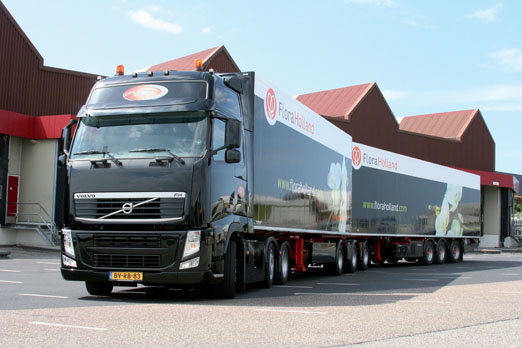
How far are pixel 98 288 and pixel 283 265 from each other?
173 inches

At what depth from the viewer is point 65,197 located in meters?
10.3

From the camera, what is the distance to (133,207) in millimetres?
9836

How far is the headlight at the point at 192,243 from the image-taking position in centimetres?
977

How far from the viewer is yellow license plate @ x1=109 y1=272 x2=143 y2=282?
32.5ft

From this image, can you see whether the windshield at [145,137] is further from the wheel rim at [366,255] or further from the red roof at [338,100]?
the red roof at [338,100]

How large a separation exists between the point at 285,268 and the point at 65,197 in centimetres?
555

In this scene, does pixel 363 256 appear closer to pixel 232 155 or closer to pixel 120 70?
pixel 232 155

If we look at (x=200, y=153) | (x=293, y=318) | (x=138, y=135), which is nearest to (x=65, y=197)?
(x=138, y=135)

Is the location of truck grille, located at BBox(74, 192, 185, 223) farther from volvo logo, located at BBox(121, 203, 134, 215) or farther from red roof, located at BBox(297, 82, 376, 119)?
red roof, located at BBox(297, 82, 376, 119)

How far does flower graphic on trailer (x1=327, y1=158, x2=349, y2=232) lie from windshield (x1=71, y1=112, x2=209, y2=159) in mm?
7565

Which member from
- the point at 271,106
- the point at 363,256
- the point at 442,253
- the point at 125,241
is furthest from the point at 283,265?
the point at 442,253

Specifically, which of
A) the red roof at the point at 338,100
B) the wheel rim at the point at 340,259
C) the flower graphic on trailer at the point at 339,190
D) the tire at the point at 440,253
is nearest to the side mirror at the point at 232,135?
the flower graphic on trailer at the point at 339,190

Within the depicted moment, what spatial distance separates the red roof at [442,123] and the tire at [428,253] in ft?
110

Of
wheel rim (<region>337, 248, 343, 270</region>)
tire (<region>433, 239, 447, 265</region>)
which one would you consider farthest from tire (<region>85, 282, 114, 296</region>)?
tire (<region>433, 239, 447, 265</region>)
